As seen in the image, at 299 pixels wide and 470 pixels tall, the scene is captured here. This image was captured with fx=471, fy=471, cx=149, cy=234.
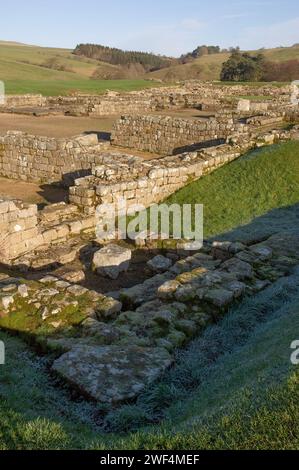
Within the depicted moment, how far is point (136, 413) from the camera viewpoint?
215 inches

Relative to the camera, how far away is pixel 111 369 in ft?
20.2

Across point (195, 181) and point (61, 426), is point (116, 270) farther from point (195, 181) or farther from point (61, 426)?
point (195, 181)

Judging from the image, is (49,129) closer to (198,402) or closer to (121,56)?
(198,402)

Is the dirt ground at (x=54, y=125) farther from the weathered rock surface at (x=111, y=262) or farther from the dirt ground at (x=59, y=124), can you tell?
the weathered rock surface at (x=111, y=262)

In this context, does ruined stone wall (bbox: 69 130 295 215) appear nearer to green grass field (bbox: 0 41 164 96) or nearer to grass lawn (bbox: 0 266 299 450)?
grass lawn (bbox: 0 266 299 450)

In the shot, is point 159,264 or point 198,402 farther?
point 159,264

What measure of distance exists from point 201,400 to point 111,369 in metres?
1.32

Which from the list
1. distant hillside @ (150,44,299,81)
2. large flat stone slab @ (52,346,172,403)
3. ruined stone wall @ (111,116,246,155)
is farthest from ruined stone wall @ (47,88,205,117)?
distant hillside @ (150,44,299,81)

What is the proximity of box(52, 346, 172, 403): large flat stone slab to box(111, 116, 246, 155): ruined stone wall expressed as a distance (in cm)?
1776

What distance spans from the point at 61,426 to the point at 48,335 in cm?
248

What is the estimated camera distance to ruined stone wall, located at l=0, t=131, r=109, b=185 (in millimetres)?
18391

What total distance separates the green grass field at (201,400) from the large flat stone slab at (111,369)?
142 millimetres

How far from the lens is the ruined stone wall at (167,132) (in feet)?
75.8

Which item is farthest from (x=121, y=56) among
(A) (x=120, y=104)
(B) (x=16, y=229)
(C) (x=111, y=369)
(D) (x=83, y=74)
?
(C) (x=111, y=369)
